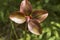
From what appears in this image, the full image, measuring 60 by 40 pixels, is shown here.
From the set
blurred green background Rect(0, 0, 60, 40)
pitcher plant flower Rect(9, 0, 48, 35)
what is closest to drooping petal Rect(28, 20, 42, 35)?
pitcher plant flower Rect(9, 0, 48, 35)

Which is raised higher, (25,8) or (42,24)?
(25,8)

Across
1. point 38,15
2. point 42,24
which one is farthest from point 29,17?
point 42,24

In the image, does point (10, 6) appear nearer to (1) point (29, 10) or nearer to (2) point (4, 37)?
(2) point (4, 37)

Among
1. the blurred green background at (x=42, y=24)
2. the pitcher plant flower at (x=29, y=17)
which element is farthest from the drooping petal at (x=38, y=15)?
the blurred green background at (x=42, y=24)

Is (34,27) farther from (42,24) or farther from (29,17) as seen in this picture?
(42,24)

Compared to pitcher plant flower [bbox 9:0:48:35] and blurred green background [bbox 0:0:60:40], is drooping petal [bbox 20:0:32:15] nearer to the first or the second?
pitcher plant flower [bbox 9:0:48:35]
